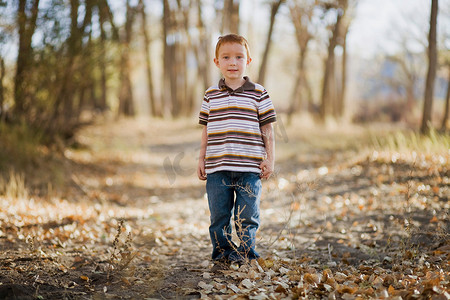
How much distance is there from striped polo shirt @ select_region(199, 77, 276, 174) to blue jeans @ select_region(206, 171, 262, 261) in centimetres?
9

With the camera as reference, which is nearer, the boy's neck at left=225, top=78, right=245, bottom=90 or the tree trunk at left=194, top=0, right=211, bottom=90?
the boy's neck at left=225, top=78, right=245, bottom=90


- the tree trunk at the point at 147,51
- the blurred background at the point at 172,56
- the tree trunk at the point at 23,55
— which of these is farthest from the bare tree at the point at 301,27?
the tree trunk at the point at 23,55

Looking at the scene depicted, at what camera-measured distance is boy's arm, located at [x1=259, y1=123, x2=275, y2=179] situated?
3035 mm

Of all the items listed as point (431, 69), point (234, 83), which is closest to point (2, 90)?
point (234, 83)

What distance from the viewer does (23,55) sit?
718cm

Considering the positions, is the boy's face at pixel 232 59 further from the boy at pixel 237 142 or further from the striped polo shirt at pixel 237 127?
the striped polo shirt at pixel 237 127

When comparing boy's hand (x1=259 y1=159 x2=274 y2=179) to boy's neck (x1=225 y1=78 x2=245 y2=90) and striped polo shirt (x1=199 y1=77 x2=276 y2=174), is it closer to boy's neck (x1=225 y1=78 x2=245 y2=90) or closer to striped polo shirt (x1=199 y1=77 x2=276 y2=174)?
striped polo shirt (x1=199 y1=77 x2=276 y2=174)

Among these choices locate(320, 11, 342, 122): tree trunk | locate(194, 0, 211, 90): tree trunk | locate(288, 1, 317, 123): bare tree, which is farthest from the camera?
locate(194, 0, 211, 90): tree trunk

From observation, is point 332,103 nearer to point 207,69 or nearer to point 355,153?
point 207,69

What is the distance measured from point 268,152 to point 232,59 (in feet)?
2.46

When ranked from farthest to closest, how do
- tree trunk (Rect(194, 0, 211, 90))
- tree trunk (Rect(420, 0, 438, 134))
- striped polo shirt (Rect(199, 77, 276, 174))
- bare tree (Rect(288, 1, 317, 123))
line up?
tree trunk (Rect(194, 0, 211, 90)), bare tree (Rect(288, 1, 317, 123)), tree trunk (Rect(420, 0, 438, 134)), striped polo shirt (Rect(199, 77, 276, 174))

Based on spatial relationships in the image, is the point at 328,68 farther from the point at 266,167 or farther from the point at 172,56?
the point at 266,167

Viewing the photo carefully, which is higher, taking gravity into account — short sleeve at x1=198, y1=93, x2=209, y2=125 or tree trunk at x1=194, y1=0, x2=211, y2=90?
tree trunk at x1=194, y1=0, x2=211, y2=90

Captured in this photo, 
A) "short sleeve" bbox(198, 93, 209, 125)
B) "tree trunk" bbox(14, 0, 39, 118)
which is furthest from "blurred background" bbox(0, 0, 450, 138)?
"short sleeve" bbox(198, 93, 209, 125)
